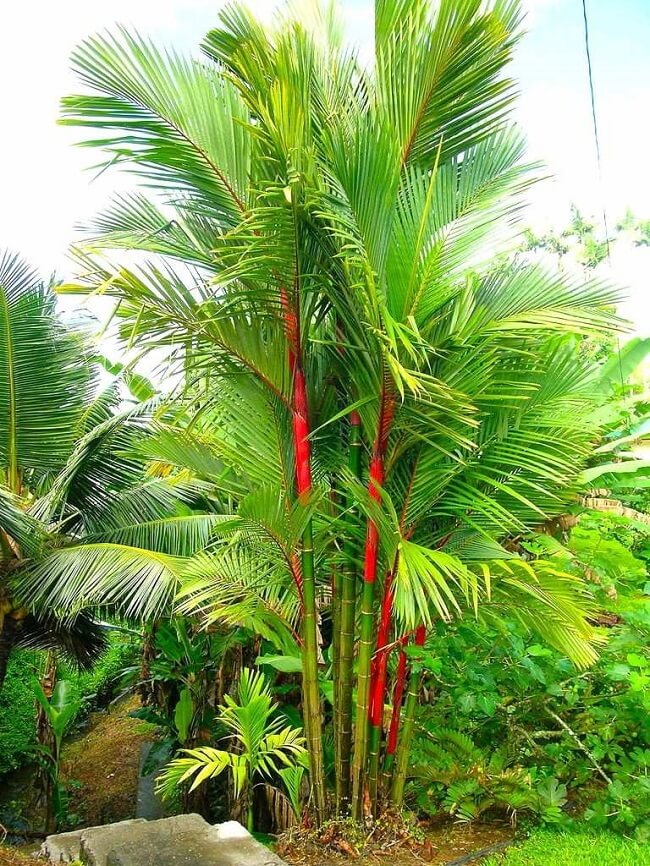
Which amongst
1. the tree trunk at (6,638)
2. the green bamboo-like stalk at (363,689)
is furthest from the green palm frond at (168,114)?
the tree trunk at (6,638)

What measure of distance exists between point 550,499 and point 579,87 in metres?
1.78

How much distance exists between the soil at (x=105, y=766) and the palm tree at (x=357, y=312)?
700 centimetres

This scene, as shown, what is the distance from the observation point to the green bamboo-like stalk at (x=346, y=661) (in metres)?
3.22

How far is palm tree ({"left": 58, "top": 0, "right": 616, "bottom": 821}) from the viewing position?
111 inches

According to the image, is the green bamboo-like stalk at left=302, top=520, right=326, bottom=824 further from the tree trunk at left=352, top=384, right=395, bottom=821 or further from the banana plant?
the banana plant

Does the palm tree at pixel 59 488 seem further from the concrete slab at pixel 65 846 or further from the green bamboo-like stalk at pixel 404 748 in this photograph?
the green bamboo-like stalk at pixel 404 748

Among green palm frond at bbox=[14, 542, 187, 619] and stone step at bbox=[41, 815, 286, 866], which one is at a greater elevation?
green palm frond at bbox=[14, 542, 187, 619]

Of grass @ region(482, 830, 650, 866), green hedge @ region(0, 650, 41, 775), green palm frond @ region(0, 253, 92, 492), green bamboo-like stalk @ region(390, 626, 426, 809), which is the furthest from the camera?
green hedge @ region(0, 650, 41, 775)

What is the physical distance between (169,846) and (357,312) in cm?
226

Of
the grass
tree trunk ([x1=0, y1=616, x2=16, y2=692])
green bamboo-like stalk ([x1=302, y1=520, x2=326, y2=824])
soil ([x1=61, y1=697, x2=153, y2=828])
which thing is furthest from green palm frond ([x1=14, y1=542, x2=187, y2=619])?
soil ([x1=61, y1=697, x2=153, y2=828])

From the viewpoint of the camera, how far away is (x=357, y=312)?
9.86ft

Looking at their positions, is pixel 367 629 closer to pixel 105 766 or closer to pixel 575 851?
pixel 575 851

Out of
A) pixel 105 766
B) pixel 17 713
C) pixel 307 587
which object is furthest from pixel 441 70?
pixel 105 766

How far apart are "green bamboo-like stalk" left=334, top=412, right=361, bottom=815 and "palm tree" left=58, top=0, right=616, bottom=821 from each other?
11 millimetres
